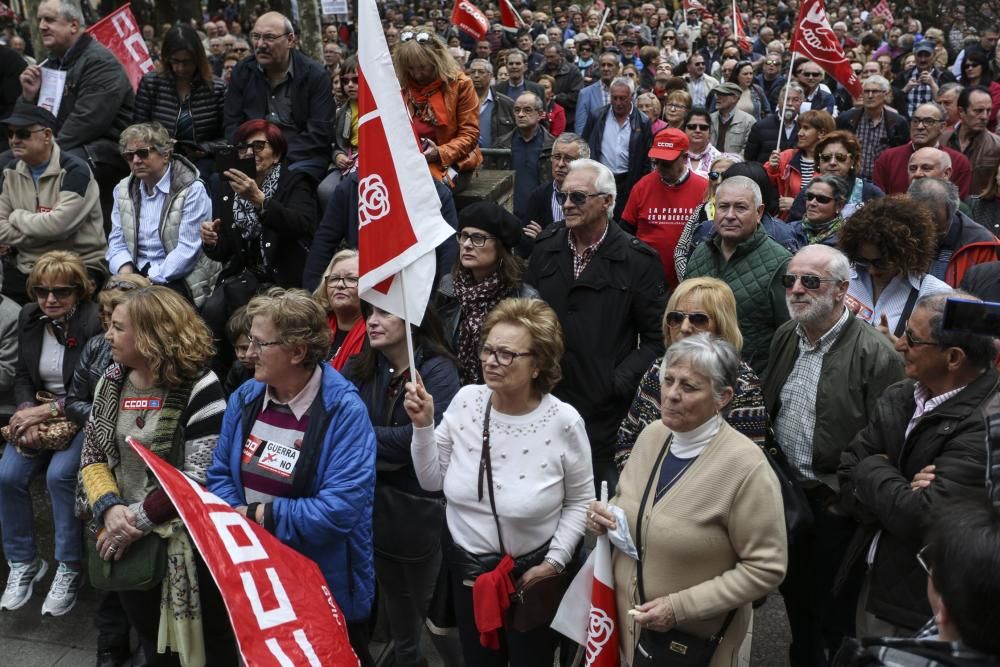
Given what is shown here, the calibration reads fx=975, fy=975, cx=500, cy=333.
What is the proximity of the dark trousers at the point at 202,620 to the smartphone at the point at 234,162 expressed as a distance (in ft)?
9.07

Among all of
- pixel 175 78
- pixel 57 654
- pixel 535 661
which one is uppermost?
pixel 175 78

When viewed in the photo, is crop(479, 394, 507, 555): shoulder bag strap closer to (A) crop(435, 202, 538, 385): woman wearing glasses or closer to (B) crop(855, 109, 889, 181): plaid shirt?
(A) crop(435, 202, 538, 385): woman wearing glasses

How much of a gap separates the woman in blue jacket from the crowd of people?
1cm

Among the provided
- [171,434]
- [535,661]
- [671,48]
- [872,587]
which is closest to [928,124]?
[872,587]

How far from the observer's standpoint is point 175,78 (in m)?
7.42

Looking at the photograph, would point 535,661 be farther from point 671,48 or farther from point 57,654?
point 671,48

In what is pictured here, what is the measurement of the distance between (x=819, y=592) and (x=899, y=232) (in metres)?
1.64

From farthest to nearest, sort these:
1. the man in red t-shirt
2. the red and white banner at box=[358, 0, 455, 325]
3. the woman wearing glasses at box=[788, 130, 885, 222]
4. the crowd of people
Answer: the man in red t-shirt < the woman wearing glasses at box=[788, 130, 885, 222] < the red and white banner at box=[358, 0, 455, 325] < the crowd of people

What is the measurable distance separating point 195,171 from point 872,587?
4.63 m

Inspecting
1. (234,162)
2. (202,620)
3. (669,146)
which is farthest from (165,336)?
(669,146)

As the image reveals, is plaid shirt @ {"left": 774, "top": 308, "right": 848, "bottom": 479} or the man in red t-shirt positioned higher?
the man in red t-shirt

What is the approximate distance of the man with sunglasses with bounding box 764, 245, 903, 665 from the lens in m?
3.95

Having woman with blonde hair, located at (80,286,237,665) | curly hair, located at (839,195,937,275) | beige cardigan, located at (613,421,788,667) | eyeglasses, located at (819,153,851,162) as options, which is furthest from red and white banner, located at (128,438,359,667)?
eyeglasses, located at (819,153,851,162)

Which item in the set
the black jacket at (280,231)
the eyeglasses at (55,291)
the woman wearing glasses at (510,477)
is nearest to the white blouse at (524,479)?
the woman wearing glasses at (510,477)
